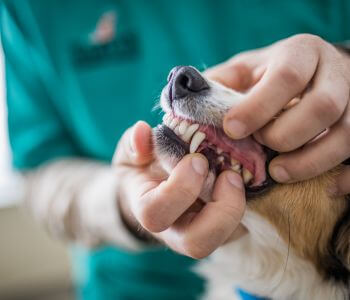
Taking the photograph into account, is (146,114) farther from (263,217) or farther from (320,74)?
(320,74)

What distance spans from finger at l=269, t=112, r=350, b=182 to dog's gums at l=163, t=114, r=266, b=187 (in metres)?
0.06

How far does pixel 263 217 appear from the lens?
1017 millimetres

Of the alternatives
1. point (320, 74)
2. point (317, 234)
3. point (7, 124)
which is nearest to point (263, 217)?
point (317, 234)

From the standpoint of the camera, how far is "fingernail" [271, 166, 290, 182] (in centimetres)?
84

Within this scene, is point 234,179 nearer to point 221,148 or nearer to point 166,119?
point 221,148

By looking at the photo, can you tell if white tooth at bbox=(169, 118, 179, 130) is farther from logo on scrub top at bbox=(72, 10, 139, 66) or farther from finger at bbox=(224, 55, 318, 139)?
logo on scrub top at bbox=(72, 10, 139, 66)

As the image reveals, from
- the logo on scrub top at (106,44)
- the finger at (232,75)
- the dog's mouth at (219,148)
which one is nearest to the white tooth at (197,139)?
the dog's mouth at (219,148)

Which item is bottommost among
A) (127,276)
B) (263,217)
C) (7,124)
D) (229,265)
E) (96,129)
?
(127,276)

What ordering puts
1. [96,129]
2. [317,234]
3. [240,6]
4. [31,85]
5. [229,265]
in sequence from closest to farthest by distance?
1. [317,234]
2. [229,265]
3. [240,6]
4. [96,129]
5. [31,85]

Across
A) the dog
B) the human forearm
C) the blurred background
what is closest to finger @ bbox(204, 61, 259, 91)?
the dog

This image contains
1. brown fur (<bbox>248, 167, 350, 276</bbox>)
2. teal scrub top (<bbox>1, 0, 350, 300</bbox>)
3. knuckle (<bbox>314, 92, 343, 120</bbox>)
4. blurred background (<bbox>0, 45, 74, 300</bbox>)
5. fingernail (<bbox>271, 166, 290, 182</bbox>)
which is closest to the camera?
knuckle (<bbox>314, 92, 343, 120</bbox>)

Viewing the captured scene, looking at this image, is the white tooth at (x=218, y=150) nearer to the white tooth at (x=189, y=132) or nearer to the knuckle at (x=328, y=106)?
the white tooth at (x=189, y=132)

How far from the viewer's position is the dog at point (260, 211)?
879 millimetres

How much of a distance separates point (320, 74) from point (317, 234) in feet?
1.52
